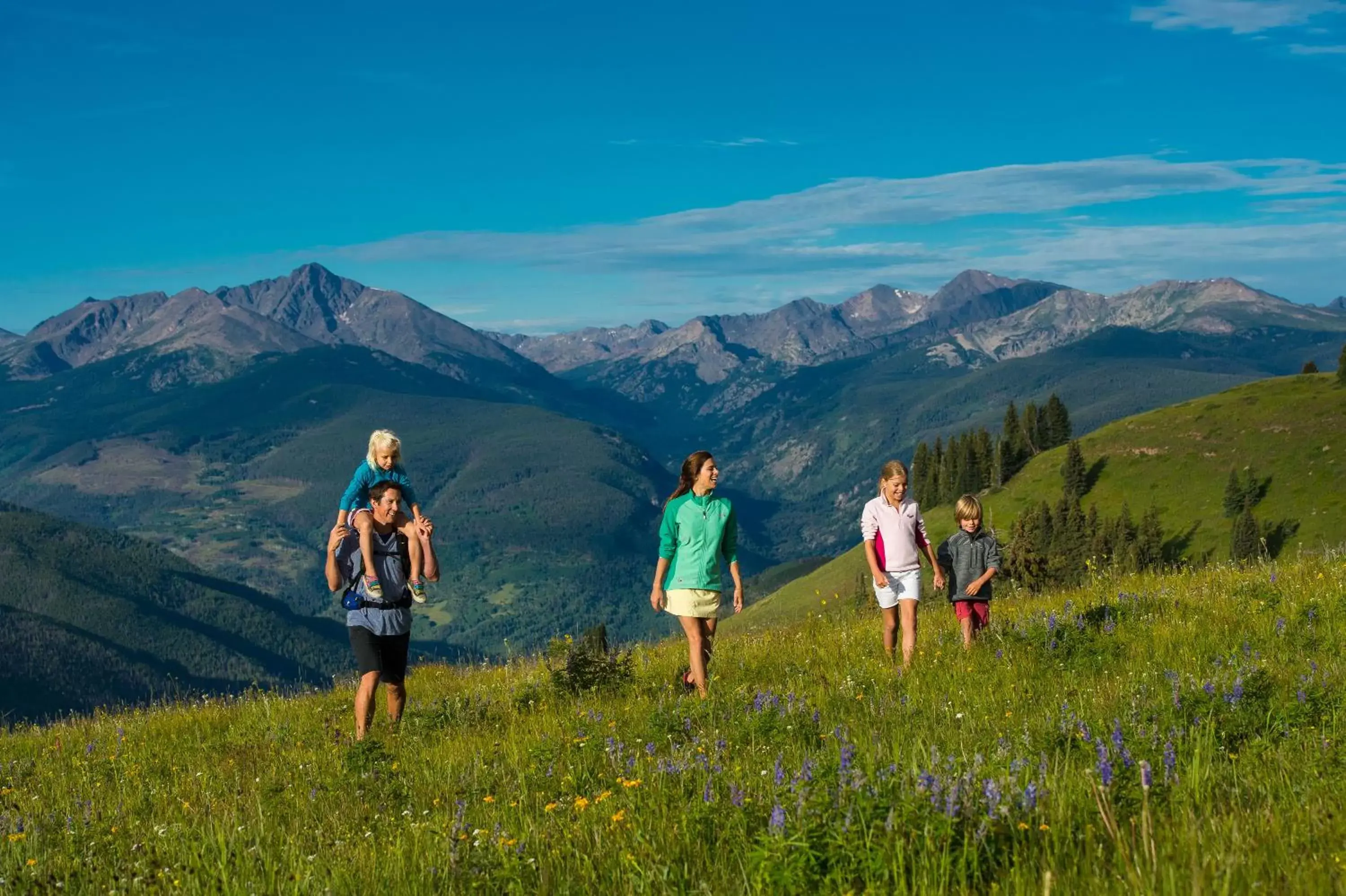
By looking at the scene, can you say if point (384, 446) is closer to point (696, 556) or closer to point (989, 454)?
point (696, 556)

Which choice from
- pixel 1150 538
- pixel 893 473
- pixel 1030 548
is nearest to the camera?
pixel 893 473

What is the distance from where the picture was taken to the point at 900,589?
1157 cm

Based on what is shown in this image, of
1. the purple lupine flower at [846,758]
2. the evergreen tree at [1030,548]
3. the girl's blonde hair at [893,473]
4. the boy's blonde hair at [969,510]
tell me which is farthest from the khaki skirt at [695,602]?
the evergreen tree at [1030,548]

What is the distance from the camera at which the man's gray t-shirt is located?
10266 mm

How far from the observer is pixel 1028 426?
636 ft

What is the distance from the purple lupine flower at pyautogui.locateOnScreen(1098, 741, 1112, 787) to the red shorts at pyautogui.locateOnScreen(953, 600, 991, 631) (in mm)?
7769

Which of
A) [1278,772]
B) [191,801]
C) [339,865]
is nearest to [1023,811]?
[1278,772]

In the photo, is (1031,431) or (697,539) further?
(1031,431)

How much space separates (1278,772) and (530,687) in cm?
772

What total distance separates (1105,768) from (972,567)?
8.14 metres

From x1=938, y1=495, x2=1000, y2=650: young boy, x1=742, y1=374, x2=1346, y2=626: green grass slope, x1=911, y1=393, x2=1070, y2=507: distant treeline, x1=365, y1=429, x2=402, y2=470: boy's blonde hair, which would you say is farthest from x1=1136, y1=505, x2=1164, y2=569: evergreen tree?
x1=365, y1=429, x2=402, y2=470: boy's blonde hair

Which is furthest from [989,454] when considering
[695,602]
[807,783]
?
[807,783]

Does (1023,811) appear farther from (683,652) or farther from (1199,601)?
(683,652)

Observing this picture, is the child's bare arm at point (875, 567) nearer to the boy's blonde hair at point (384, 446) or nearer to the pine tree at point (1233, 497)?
the boy's blonde hair at point (384, 446)
